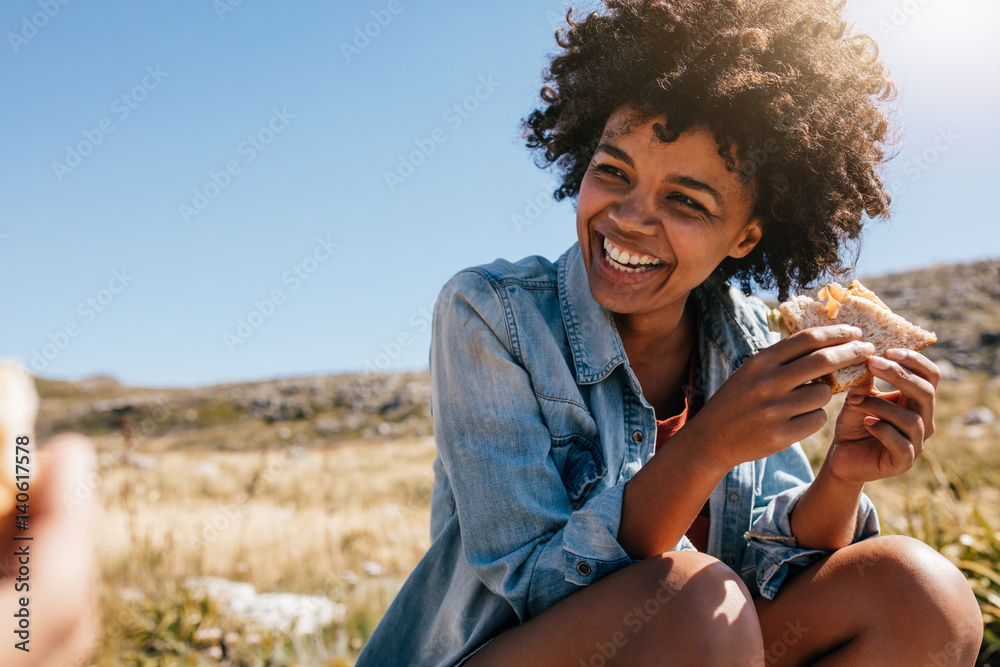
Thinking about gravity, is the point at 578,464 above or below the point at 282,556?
above

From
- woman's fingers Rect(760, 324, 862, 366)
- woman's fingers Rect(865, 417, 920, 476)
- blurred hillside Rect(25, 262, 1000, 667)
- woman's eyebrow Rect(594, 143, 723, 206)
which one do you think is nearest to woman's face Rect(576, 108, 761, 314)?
woman's eyebrow Rect(594, 143, 723, 206)

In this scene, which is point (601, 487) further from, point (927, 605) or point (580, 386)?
point (927, 605)

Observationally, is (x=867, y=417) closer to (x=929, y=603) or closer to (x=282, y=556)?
(x=929, y=603)

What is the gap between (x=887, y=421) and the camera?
2227mm

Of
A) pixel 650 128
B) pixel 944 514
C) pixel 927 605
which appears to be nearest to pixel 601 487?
pixel 927 605

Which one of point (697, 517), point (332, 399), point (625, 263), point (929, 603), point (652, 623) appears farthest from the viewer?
point (332, 399)

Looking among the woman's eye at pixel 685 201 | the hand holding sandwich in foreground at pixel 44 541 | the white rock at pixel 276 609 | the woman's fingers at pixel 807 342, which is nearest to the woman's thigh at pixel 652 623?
the woman's fingers at pixel 807 342

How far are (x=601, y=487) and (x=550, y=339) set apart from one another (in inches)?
20.7

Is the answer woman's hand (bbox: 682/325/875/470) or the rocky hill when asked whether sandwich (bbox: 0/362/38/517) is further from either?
the rocky hill

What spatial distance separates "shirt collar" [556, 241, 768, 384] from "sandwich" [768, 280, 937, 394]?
1.83ft

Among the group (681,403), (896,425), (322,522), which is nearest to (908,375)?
(896,425)

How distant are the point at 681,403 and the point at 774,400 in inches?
42.6

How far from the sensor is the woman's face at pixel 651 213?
2.42m

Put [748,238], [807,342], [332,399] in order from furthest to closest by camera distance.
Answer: [332,399] < [748,238] < [807,342]
